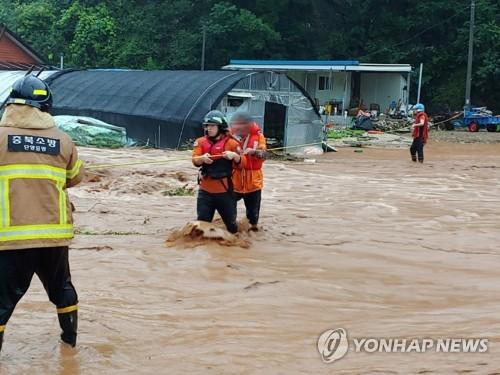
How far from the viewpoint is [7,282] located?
4.13m

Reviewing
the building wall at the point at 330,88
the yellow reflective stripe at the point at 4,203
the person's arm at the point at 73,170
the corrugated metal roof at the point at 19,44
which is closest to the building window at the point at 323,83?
the building wall at the point at 330,88

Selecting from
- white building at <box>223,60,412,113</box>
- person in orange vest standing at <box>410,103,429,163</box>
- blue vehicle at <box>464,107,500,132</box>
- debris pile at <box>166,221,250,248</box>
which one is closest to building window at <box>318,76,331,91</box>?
white building at <box>223,60,412,113</box>

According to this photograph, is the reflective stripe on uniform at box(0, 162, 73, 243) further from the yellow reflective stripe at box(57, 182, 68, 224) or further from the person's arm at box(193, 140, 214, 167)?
the person's arm at box(193, 140, 214, 167)

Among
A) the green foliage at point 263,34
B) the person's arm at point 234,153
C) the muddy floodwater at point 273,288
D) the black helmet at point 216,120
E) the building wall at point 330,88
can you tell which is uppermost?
the green foliage at point 263,34

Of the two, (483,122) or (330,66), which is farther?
(330,66)

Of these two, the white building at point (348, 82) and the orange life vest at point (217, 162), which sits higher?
the white building at point (348, 82)

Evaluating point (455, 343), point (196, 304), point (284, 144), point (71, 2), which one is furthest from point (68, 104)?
point (71, 2)

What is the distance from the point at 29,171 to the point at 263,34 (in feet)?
143

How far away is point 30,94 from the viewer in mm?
4234

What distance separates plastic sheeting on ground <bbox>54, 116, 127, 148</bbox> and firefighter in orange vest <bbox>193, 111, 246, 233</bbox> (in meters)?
14.4

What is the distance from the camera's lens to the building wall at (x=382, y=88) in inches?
1666

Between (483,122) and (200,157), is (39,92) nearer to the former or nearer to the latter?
(200,157)

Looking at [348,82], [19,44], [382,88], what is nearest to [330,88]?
[348,82]

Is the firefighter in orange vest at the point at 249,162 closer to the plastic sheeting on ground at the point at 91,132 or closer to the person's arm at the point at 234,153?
the person's arm at the point at 234,153
